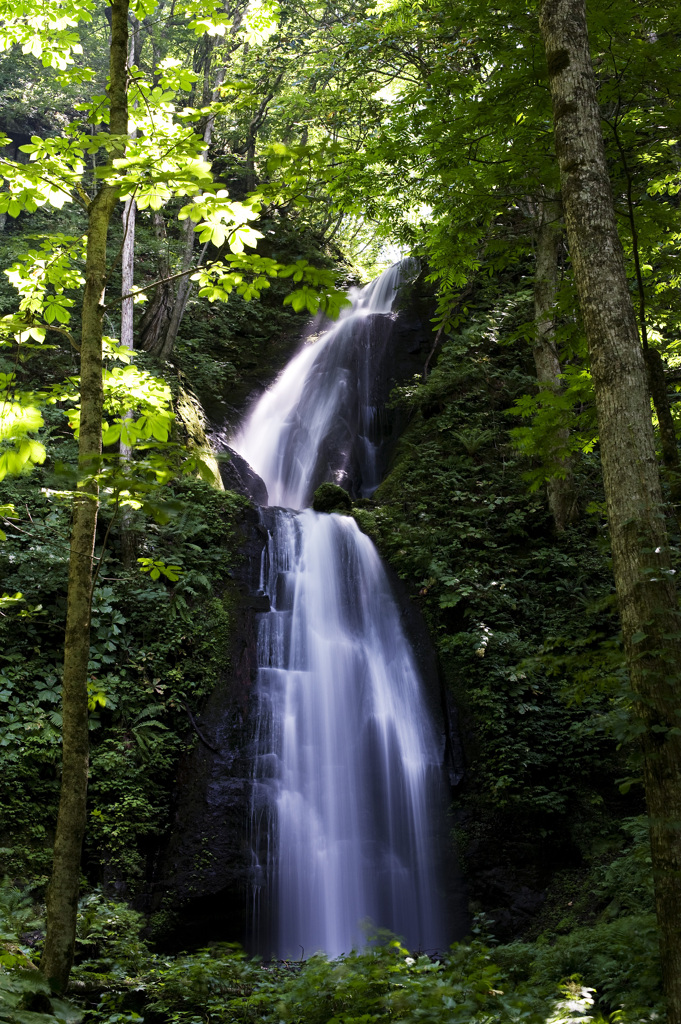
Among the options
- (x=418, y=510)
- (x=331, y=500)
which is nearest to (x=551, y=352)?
(x=418, y=510)

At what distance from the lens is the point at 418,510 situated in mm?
11922

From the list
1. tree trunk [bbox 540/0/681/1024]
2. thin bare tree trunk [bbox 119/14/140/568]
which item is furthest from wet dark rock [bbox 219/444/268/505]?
tree trunk [bbox 540/0/681/1024]

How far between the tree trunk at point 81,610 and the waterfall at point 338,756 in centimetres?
317

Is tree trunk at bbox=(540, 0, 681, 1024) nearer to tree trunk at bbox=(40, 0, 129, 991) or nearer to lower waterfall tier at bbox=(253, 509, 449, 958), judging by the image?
tree trunk at bbox=(40, 0, 129, 991)

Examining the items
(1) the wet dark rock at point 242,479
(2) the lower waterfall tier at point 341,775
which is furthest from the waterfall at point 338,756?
(1) the wet dark rock at point 242,479

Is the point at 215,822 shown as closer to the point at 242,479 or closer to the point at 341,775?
the point at 341,775

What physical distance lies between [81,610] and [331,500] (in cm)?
902

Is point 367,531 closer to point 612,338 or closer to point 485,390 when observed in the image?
point 485,390

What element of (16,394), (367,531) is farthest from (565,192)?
(367,531)

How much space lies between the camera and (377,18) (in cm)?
1290

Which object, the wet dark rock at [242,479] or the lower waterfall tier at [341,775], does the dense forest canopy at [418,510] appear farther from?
the lower waterfall tier at [341,775]

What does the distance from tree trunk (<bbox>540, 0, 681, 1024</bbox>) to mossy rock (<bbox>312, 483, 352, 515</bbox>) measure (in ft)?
27.4

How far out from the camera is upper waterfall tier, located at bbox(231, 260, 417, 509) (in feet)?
48.2

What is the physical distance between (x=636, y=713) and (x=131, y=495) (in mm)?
2556
